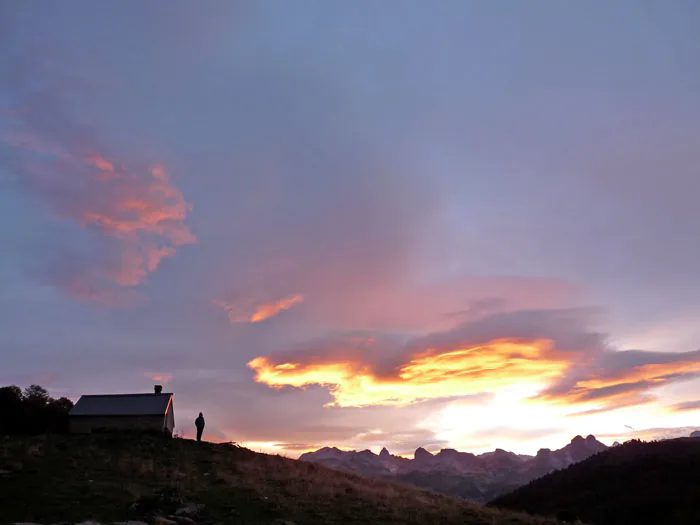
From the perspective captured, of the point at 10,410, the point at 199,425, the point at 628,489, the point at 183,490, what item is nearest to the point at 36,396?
the point at 10,410

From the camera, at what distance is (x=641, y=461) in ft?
157

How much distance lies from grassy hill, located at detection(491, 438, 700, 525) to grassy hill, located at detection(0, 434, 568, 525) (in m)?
9.62

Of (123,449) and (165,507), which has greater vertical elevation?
(123,449)

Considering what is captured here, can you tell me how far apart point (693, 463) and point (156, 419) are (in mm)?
48969

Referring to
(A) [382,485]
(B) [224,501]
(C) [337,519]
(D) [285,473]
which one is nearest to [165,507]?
(B) [224,501]

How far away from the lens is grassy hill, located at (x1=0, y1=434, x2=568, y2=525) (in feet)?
80.8

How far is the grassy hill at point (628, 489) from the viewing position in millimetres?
35969

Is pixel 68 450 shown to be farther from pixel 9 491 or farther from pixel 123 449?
pixel 9 491

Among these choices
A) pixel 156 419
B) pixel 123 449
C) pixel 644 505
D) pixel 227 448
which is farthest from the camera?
pixel 156 419

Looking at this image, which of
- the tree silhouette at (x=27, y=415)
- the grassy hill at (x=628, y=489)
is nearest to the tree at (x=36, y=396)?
the tree silhouette at (x=27, y=415)

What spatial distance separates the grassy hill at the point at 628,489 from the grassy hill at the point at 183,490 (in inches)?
379

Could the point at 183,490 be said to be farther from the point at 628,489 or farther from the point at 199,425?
the point at 628,489

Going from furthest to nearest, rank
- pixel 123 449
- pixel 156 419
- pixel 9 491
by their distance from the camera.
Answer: pixel 156 419 → pixel 123 449 → pixel 9 491

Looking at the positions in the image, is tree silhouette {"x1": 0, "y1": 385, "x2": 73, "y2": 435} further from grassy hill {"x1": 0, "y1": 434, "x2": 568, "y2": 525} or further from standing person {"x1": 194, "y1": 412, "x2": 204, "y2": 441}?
standing person {"x1": 194, "y1": 412, "x2": 204, "y2": 441}
